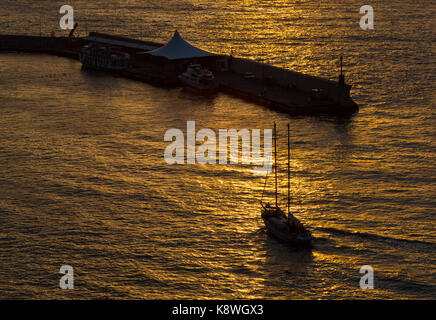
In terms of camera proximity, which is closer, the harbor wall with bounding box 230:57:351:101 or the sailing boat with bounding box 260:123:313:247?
the sailing boat with bounding box 260:123:313:247

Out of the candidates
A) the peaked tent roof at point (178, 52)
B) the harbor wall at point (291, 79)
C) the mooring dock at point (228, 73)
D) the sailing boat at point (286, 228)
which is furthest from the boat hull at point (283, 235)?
the peaked tent roof at point (178, 52)

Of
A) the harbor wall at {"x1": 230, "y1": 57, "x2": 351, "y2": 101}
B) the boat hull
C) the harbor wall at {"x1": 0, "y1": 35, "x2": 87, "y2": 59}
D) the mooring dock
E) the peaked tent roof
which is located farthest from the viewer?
the harbor wall at {"x1": 0, "y1": 35, "x2": 87, "y2": 59}

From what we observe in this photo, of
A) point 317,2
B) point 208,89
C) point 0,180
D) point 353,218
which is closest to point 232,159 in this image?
point 353,218

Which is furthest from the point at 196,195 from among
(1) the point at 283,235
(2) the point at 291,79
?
(2) the point at 291,79

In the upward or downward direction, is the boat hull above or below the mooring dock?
below

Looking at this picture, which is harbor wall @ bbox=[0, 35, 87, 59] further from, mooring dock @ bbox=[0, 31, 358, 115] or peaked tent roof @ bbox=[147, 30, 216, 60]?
peaked tent roof @ bbox=[147, 30, 216, 60]

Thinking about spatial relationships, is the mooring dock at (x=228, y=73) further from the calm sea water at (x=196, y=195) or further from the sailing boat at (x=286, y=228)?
the sailing boat at (x=286, y=228)

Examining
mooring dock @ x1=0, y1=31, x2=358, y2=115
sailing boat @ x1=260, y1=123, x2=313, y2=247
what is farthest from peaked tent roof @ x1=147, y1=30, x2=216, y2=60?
sailing boat @ x1=260, y1=123, x2=313, y2=247
